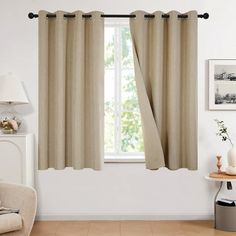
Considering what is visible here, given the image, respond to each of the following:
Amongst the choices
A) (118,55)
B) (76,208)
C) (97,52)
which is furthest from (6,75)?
(76,208)

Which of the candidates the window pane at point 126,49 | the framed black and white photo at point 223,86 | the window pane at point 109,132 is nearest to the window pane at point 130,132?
the window pane at point 109,132

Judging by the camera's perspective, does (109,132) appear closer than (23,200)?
No

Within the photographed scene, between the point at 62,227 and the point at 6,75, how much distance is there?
1625 millimetres

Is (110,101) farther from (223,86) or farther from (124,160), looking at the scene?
(223,86)

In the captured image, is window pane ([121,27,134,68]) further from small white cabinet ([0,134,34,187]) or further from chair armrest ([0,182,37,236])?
chair armrest ([0,182,37,236])

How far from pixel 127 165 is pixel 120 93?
0.79 meters

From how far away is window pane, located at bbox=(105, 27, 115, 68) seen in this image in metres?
4.47

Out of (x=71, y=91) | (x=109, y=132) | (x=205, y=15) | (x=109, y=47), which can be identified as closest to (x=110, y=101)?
(x=109, y=132)

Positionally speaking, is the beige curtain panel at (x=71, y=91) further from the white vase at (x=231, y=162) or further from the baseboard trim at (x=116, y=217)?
the white vase at (x=231, y=162)

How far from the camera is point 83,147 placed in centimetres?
422

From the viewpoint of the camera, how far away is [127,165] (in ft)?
14.2

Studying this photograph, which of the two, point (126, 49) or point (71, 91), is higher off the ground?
point (126, 49)

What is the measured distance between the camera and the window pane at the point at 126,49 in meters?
Answer: 4.47

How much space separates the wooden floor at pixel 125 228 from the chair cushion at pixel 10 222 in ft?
3.18
